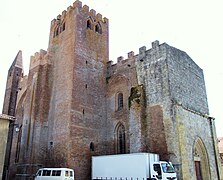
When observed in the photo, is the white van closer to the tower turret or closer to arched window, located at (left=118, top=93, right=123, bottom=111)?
arched window, located at (left=118, top=93, right=123, bottom=111)

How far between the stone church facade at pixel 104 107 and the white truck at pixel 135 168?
1642 mm

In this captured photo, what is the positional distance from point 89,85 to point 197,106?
364 inches

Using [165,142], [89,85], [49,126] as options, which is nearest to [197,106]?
[165,142]

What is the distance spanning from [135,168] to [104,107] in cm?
815

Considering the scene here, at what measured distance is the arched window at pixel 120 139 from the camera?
A: 2034 cm

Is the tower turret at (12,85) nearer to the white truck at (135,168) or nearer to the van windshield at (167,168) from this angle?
the white truck at (135,168)

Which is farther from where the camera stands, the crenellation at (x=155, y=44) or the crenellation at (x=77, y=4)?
the crenellation at (x=77, y=4)

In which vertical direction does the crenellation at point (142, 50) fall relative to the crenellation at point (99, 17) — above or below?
below

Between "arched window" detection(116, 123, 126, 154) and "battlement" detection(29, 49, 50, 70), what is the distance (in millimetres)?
8879

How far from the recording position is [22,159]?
1947 centimetres

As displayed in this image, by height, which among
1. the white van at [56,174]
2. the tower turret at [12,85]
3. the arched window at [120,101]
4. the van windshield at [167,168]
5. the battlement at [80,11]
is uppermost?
the battlement at [80,11]

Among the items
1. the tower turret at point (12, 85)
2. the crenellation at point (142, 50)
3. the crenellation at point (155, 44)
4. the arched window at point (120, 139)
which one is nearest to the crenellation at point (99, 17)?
the crenellation at point (142, 50)

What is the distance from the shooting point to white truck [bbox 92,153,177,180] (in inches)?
575

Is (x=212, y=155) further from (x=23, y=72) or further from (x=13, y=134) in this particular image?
(x=23, y=72)
